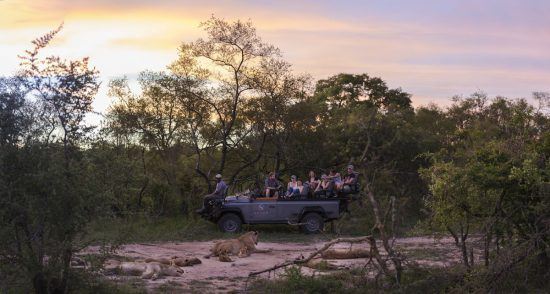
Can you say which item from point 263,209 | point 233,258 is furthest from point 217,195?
point 233,258

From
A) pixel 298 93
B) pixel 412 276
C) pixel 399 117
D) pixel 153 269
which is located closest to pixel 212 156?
pixel 298 93

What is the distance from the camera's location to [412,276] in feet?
31.6

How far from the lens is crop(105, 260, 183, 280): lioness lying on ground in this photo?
10773mm

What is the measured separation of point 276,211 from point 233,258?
15.4ft

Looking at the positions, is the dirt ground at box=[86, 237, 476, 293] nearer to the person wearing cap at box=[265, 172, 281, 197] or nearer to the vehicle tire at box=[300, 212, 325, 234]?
the vehicle tire at box=[300, 212, 325, 234]

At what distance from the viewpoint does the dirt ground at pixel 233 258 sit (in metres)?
10.4

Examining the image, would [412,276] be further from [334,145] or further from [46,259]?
[334,145]

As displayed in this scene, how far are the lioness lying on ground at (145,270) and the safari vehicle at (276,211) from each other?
22.6 feet

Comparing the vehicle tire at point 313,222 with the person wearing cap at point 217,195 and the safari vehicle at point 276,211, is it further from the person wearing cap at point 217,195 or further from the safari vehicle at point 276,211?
the person wearing cap at point 217,195

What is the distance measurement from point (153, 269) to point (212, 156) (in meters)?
11.7

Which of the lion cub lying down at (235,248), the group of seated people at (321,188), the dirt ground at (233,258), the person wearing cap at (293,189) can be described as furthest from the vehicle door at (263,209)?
the lion cub lying down at (235,248)

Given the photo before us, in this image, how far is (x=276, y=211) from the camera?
18156mm

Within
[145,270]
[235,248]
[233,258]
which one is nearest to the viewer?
[145,270]

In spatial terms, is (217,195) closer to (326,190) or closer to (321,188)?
(321,188)
